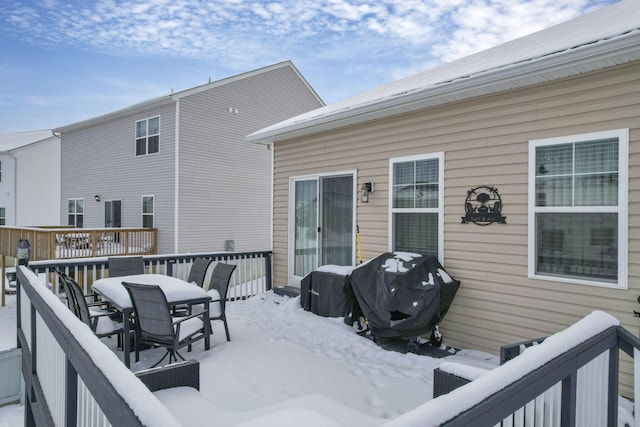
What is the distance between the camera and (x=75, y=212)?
15469 mm

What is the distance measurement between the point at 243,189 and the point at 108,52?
31.5 ft

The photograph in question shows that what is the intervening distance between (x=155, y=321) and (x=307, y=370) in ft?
4.99

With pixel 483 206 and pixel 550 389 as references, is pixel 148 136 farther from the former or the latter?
pixel 550 389

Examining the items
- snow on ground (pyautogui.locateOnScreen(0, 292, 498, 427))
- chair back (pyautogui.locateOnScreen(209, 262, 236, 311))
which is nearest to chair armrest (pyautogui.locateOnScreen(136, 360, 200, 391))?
snow on ground (pyautogui.locateOnScreen(0, 292, 498, 427))

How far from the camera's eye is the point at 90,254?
1067cm

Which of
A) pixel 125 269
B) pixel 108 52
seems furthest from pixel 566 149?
A: pixel 108 52

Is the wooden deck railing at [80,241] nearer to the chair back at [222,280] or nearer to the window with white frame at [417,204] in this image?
the chair back at [222,280]

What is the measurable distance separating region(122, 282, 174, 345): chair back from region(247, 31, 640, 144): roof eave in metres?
3.43

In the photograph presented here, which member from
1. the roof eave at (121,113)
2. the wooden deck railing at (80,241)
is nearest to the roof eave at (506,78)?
A: the roof eave at (121,113)

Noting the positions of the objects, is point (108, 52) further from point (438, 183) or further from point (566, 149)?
point (566, 149)

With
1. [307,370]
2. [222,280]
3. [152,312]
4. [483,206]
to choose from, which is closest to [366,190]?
[483,206]

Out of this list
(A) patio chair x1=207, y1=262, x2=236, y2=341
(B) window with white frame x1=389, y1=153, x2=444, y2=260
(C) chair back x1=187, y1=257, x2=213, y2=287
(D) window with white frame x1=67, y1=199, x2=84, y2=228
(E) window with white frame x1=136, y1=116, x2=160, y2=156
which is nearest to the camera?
(A) patio chair x1=207, y1=262, x2=236, y2=341

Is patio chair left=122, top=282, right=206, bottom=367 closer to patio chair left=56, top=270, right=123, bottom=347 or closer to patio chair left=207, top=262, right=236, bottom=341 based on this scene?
patio chair left=56, top=270, right=123, bottom=347

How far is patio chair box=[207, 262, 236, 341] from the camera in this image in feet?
15.8
